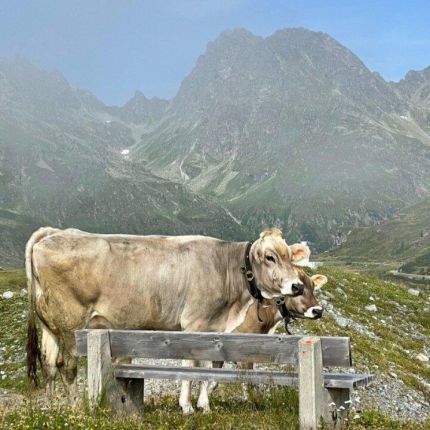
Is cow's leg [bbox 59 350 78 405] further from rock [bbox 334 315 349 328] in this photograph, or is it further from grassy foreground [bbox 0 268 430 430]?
rock [bbox 334 315 349 328]

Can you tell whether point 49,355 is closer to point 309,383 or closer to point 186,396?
point 186,396

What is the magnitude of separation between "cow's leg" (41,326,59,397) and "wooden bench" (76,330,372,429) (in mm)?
2258

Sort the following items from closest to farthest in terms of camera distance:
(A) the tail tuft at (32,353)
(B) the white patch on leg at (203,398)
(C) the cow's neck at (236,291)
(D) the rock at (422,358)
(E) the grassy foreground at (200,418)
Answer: (E) the grassy foreground at (200,418) < (B) the white patch on leg at (203,398) < (A) the tail tuft at (32,353) < (C) the cow's neck at (236,291) < (D) the rock at (422,358)

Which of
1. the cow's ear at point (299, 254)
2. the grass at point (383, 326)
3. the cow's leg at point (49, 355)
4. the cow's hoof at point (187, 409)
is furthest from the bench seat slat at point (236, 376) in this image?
the grass at point (383, 326)

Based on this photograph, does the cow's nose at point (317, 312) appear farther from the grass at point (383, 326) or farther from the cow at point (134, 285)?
the grass at point (383, 326)

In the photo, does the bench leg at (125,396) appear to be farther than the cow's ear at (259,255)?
No

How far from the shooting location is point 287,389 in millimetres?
11141

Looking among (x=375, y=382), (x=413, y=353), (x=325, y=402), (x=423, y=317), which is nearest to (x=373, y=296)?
(x=423, y=317)

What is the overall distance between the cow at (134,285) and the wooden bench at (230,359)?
5.58 ft

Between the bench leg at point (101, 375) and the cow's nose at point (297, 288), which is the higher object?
the cow's nose at point (297, 288)

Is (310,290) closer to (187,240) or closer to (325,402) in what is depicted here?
(187,240)

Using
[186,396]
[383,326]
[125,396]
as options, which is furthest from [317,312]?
[383,326]

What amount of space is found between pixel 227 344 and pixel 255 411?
2.03m

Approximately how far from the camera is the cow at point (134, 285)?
12.3 metres
